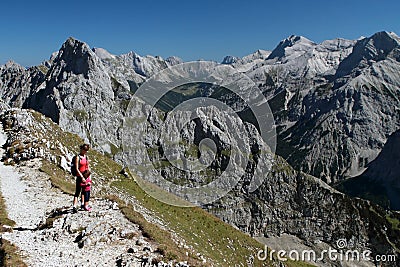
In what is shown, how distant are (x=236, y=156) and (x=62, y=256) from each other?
169023 mm

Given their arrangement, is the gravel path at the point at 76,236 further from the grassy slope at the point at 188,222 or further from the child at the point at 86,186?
the grassy slope at the point at 188,222

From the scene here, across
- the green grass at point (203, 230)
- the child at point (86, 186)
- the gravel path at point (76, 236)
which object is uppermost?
the child at point (86, 186)

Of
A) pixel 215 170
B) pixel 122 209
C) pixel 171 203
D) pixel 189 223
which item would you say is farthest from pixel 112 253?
pixel 215 170

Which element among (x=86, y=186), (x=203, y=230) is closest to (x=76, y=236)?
(x=86, y=186)

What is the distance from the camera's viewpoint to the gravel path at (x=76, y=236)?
59.1ft

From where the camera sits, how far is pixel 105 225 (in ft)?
69.1

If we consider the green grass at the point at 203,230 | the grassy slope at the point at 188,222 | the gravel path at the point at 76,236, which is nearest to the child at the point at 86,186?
the gravel path at the point at 76,236

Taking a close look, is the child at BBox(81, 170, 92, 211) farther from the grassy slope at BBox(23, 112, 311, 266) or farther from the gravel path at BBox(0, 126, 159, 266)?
the grassy slope at BBox(23, 112, 311, 266)

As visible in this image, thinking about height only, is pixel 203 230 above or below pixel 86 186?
below

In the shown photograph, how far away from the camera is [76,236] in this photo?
20.4 m

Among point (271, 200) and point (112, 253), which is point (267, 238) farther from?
point (112, 253)

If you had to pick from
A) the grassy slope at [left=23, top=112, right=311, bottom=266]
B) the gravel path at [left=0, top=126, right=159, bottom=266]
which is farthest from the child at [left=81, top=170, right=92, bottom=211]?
the grassy slope at [left=23, top=112, right=311, bottom=266]

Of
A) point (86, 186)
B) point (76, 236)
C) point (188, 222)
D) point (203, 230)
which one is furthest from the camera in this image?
point (203, 230)

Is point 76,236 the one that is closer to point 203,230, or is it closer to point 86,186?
point 86,186
